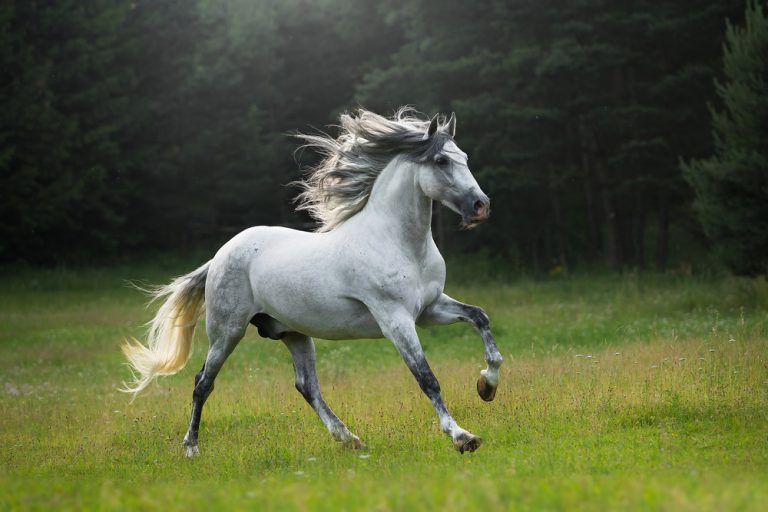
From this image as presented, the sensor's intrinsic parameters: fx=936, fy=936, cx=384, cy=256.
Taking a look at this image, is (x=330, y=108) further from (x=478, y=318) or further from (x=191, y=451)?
(x=478, y=318)

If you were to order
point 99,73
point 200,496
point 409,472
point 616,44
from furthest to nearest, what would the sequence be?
point 99,73, point 616,44, point 409,472, point 200,496

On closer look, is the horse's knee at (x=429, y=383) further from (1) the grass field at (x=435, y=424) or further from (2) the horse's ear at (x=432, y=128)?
(2) the horse's ear at (x=432, y=128)

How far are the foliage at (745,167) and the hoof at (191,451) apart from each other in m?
12.9

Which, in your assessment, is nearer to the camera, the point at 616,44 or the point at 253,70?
the point at 616,44

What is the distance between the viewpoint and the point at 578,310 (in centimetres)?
1997

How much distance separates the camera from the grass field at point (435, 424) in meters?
5.32

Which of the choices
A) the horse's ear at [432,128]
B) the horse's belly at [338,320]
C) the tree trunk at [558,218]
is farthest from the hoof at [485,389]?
the tree trunk at [558,218]

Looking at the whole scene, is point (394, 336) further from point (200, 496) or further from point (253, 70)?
point (253, 70)

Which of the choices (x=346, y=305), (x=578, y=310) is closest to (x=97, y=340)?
(x=578, y=310)

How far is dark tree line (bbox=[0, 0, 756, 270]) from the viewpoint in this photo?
27062mm

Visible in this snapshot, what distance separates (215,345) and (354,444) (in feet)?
6.26

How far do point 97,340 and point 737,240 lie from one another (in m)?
13.5

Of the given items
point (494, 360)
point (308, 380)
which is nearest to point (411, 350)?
point (494, 360)

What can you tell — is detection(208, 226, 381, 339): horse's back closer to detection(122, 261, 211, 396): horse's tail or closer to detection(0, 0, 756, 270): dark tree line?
detection(122, 261, 211, 396): horse's tail
